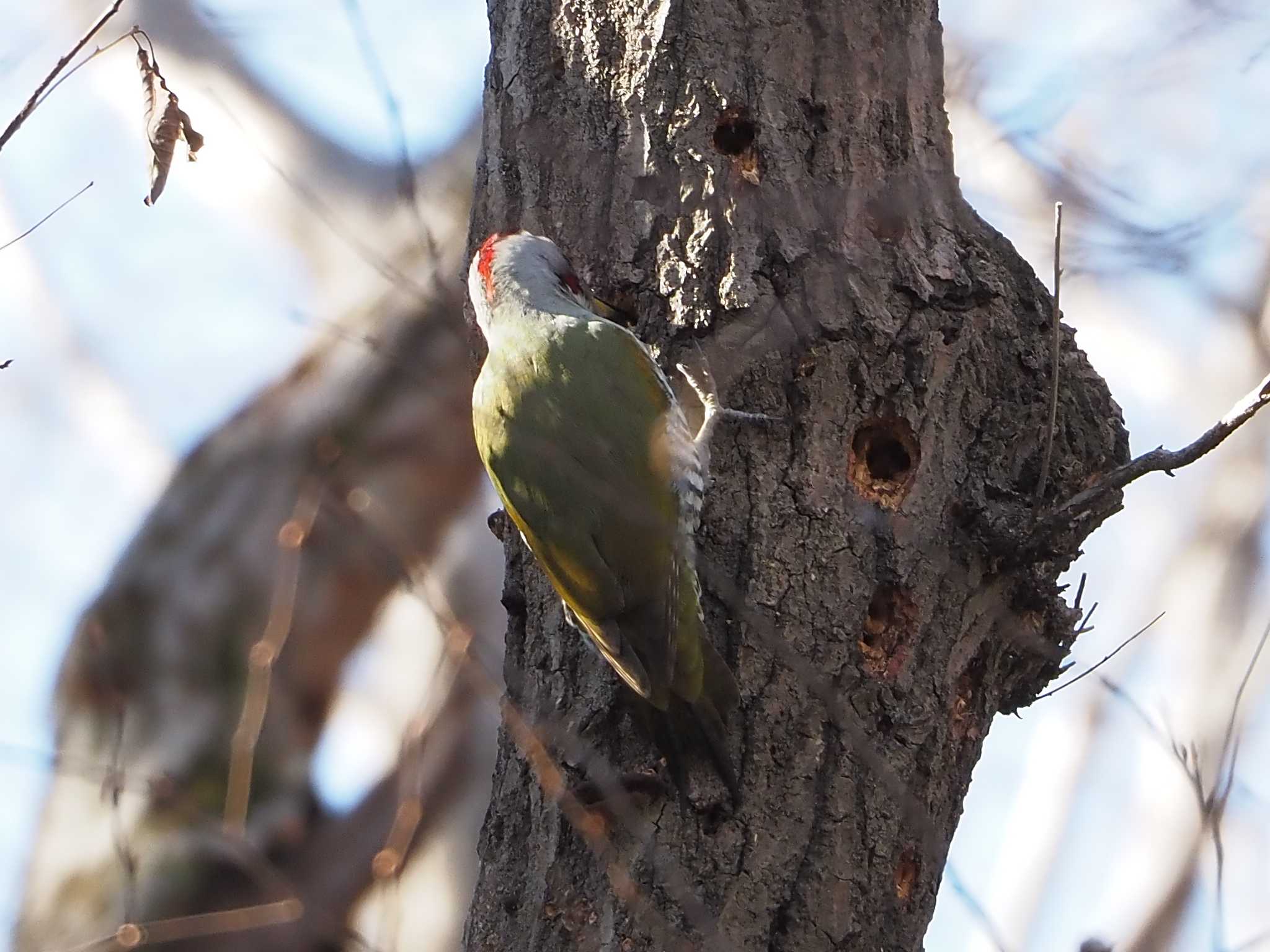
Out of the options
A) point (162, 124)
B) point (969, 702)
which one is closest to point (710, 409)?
point (969, 702)

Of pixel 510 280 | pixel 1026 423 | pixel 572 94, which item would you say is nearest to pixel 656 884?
pixel 1026 423

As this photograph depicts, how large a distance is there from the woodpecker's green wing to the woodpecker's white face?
55mm

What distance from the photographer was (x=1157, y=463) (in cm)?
263

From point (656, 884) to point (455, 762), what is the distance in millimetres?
4266

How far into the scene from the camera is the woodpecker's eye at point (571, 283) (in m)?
3.22

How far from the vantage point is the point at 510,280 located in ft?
11.1

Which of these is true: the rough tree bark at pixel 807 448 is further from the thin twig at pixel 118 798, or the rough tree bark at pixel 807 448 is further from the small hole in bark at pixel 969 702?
the thin twig at pixel 118 798

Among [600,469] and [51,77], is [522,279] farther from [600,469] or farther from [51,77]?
[51,77]

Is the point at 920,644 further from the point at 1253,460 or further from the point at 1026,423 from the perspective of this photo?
the point at 1253,460

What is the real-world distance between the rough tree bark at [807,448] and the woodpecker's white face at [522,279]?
66mm

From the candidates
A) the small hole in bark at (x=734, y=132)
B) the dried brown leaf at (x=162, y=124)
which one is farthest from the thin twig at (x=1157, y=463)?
the dried brown leaf at (x=162, y=124)

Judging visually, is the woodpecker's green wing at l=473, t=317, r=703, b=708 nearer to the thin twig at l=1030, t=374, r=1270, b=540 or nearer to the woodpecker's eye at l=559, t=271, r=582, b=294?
the woodpecker's eye at l=559, t=271, r=582, b=294

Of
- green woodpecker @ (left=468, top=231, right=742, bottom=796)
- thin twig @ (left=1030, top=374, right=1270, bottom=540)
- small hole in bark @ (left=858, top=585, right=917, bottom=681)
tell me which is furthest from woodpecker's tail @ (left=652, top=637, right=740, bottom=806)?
thin twig @ (left=1030, top=374, right=1270, bottom=540)

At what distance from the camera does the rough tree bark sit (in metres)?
2.68
